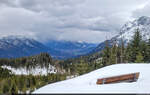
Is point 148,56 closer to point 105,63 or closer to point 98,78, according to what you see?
point 105,63

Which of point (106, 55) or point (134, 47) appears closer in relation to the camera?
point (134, 47)

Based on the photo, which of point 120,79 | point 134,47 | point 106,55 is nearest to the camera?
point 120,79

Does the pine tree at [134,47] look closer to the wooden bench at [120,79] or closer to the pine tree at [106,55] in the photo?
the pine tree at [106,55]

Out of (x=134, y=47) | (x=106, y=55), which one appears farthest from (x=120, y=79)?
(x=134, y=47)

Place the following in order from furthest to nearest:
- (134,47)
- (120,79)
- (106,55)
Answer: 1. (106,55)
2. (134,47)
3. (120,79)

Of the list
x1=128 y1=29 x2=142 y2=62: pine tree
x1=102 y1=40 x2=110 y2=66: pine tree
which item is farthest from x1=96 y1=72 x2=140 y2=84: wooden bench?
x1=128 y1=29 x2=142 y2=62: pine tree

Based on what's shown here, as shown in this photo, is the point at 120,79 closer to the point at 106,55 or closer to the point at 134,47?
the point at 106,55

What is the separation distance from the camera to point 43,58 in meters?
122

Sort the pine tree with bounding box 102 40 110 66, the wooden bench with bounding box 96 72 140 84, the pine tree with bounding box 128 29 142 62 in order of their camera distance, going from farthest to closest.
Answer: the pine tree with bounding box 102 40 110 66
the pine tree with bounding box 128 29 142 62
the wooden bench with bounding box 96 72 140 84

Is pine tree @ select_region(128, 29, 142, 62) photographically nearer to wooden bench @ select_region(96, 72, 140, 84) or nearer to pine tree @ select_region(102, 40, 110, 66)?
pine tree @ select_region(102, 40, 110, 66)

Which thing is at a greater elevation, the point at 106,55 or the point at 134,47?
the point at 134,47

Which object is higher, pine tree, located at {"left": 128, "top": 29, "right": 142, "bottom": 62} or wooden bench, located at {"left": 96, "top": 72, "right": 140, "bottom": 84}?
pine tree, located at {"left": 128, "top": 29, "right": 142, "bottom": 62}

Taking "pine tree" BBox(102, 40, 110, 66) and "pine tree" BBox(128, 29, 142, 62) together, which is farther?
"pine tree" BBox(102, 40, 110, 66)

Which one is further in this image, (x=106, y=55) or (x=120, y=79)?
(x=106, y=55)
